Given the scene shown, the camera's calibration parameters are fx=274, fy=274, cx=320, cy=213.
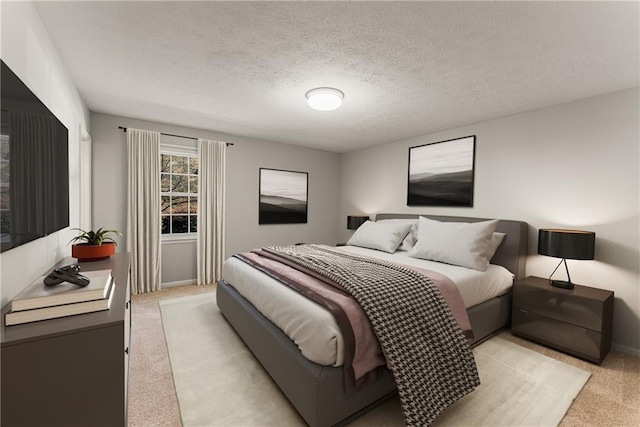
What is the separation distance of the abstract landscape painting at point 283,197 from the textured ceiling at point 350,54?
1.67 metres

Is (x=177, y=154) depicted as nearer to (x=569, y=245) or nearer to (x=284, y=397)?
(x=284, y=397)

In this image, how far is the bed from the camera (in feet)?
4.72

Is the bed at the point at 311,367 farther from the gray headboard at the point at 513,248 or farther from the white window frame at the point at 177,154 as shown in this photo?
the white window frame at the point at 177,154

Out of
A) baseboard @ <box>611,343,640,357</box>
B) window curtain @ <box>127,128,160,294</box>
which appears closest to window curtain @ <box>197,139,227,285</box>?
window curtain @ <box>127,128,160,294</box>

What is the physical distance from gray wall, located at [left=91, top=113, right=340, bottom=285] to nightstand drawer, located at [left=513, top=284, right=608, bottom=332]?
3468 millimetres

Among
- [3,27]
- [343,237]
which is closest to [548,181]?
[343,237]

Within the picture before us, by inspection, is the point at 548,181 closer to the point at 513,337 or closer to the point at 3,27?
the point at 513,337

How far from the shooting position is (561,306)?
93.4 inches

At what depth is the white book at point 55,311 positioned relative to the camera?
3.37 feet

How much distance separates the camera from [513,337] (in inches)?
105

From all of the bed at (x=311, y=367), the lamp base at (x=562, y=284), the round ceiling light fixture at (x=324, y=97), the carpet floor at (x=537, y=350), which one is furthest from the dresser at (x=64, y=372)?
the lamp base at (x=562, y=284)

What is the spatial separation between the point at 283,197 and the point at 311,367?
367 centimetres

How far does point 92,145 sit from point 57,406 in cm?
345

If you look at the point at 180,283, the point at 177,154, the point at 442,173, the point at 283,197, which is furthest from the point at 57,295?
the point at 442,173
